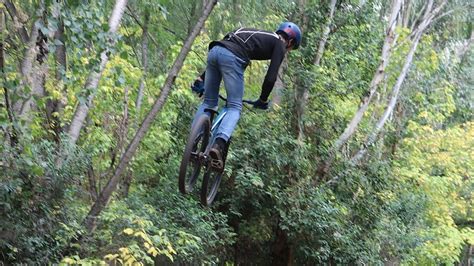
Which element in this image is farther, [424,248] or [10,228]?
[424,248]

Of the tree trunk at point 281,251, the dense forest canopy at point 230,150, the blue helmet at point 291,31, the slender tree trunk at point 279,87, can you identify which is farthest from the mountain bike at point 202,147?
the tree trunk at point 281,251

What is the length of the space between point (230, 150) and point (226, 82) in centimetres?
508

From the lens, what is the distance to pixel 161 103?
636 cm

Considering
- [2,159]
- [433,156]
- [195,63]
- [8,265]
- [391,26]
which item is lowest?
[8,265]

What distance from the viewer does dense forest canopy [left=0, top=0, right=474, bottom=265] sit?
6.72 meters

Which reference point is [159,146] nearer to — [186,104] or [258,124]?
[186,104]

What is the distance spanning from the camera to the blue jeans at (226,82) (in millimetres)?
5086

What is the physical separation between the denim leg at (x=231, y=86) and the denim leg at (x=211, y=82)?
0.36 ft

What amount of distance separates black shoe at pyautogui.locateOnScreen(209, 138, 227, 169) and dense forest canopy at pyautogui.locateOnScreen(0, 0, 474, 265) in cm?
138

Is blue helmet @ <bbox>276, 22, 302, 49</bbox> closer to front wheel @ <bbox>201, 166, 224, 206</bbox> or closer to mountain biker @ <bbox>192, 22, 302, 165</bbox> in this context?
mountain biker @ <bbox>192, 22, 302, 165</bbox>

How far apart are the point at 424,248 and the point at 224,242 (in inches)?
271

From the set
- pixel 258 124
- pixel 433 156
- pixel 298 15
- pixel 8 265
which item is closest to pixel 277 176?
pixel 258 124

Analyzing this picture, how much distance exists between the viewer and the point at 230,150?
400 inches

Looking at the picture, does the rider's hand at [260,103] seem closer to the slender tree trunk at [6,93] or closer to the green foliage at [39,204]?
the slender tree trunk at [6,93]
